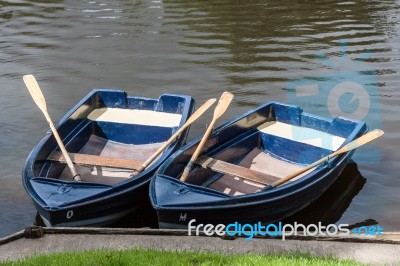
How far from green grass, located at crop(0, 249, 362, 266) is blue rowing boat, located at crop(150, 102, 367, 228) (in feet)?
3.88

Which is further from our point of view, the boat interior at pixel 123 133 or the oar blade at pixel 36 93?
the oar blade at pixel 36 93

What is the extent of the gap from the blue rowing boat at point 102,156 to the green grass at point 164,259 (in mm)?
1314

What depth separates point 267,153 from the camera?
10.5m

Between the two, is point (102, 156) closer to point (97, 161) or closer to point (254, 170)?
point (97, 161)

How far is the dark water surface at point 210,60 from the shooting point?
10812mm

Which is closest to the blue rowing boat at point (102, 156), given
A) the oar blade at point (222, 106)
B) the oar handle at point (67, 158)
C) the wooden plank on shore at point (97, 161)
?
the wooden plank on shore at point (97, 161)

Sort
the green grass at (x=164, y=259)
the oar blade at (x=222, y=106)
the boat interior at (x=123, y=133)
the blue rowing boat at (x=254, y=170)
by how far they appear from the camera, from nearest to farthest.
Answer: the green grass at (x=164, y=259) → the blue rowing boat at (x=254, y=170) → the oar blade at (x=222, y=106) → the boat interior at (x=123, y=133)

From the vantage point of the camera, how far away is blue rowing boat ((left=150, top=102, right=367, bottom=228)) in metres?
8.11

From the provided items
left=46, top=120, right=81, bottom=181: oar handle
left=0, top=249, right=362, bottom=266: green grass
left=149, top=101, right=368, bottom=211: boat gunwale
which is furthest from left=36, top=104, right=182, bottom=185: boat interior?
left=0, top=249, right=362, bottom=266: green grass

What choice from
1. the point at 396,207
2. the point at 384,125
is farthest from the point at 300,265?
the point at 384,125

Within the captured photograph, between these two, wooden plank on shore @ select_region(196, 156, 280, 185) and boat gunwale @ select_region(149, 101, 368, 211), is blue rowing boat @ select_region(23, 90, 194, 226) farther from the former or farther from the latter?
wooden plank on shore @ select_region(196, 156, 280, 185)

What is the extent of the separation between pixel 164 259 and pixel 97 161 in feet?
10.2

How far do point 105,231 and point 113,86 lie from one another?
7.68 m

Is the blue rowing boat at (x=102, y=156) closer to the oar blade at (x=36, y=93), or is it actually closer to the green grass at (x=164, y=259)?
the oar blade at (x=36, y=93)
